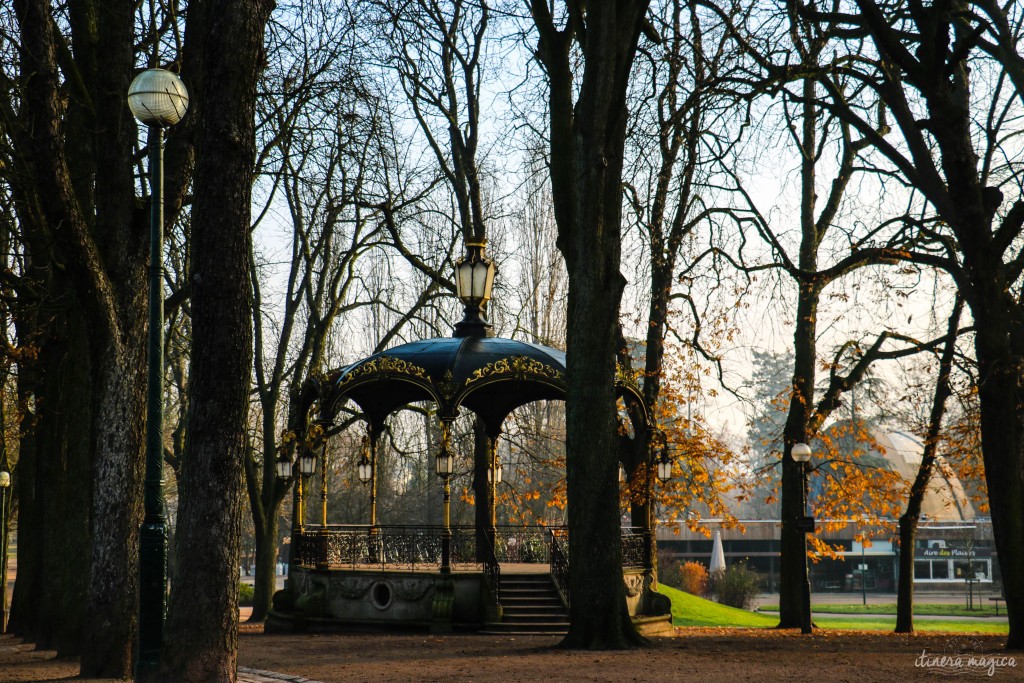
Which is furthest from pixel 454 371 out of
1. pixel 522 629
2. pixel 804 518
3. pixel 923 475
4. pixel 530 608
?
pixel 923 475

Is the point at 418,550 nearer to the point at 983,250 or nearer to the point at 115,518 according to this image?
the point at 115,518

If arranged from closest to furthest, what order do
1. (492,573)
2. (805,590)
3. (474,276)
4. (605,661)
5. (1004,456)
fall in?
1. (605,661)
2. (1004,456)
3. (492,573)
4. (474,276)
5. (805,590)

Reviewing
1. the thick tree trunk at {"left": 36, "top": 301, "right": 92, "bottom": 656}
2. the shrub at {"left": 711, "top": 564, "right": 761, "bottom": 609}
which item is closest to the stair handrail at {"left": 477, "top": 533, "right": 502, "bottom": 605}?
the thick tree trunk at {"left": 36, "top": 301, "right": 92, "bottom": 656}

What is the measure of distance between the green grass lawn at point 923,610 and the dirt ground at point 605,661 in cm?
2675

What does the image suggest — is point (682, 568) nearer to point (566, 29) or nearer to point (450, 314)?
point (450, 314)

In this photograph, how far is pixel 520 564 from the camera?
22594 millimetres

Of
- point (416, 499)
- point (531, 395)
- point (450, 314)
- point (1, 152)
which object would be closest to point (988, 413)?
point (531, 395)

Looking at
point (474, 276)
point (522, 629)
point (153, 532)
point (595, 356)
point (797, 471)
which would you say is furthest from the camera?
point (797, 471)

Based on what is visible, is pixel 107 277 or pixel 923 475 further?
pixel 923 475

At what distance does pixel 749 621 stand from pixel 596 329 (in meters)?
21.7

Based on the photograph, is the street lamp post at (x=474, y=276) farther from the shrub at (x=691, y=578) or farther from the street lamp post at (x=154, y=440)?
the shrub at (x=691, y=578)

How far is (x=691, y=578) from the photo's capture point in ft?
137

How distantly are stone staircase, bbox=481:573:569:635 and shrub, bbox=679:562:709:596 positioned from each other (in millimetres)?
23273

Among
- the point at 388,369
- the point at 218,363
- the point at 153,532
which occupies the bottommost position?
the point at 153,532
